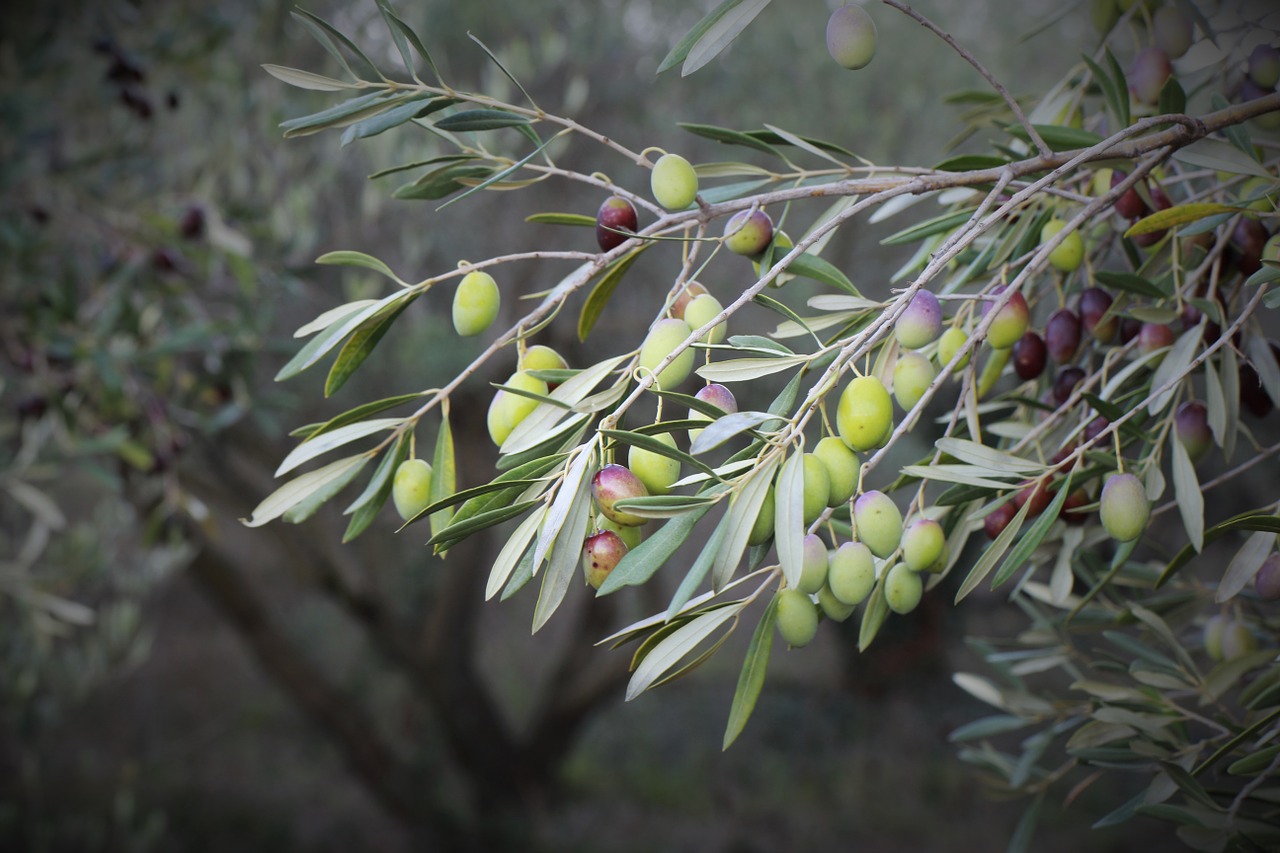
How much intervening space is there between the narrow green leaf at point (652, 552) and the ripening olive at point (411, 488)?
0.64ft

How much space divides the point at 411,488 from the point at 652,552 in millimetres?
227

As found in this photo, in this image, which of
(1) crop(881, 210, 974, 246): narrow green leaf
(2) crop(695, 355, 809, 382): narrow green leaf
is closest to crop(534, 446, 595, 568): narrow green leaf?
(2) crop(695, 355, 809, 382): narrow green leaf

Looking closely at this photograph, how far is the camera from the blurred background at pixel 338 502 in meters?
1.89

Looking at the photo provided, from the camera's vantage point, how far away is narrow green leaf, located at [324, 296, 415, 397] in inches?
27.4

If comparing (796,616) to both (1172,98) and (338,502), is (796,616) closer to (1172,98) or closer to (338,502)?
(1172,98)

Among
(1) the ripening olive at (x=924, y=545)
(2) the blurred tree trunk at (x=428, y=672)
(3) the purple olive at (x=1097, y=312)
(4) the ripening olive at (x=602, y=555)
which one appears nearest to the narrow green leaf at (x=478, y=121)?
(4) the ripening olive at (x=602, y=555)

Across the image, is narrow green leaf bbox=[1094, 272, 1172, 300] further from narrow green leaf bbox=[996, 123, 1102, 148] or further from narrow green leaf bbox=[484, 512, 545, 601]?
narrow green leaf bbox=[484, 512, 545, 601]

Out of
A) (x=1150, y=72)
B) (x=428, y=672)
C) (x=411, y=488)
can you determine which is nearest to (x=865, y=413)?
(x=411, y=488)

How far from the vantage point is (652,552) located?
551 millimetres

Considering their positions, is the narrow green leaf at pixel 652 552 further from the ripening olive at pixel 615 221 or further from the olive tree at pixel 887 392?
the ripening olive at pixel 615 221

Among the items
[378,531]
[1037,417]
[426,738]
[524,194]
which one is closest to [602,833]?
[426,738]

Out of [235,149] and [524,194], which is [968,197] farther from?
[524,194]

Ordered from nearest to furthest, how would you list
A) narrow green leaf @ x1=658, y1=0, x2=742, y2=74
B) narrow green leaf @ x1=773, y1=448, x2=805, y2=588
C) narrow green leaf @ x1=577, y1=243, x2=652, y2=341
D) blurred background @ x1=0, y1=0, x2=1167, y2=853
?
narrow green leaf @ x1=773, y1=448, x2=805, y2=588, narrow green leaf @ x1=658, y1=0, x2=742, y2=74, narrow green leaf @ x1=577, y1=243, x2=652, y2=341, blurred background @ x1=0, y1=0, x2=1167, y2=853

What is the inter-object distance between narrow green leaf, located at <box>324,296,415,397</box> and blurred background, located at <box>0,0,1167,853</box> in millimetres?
173
